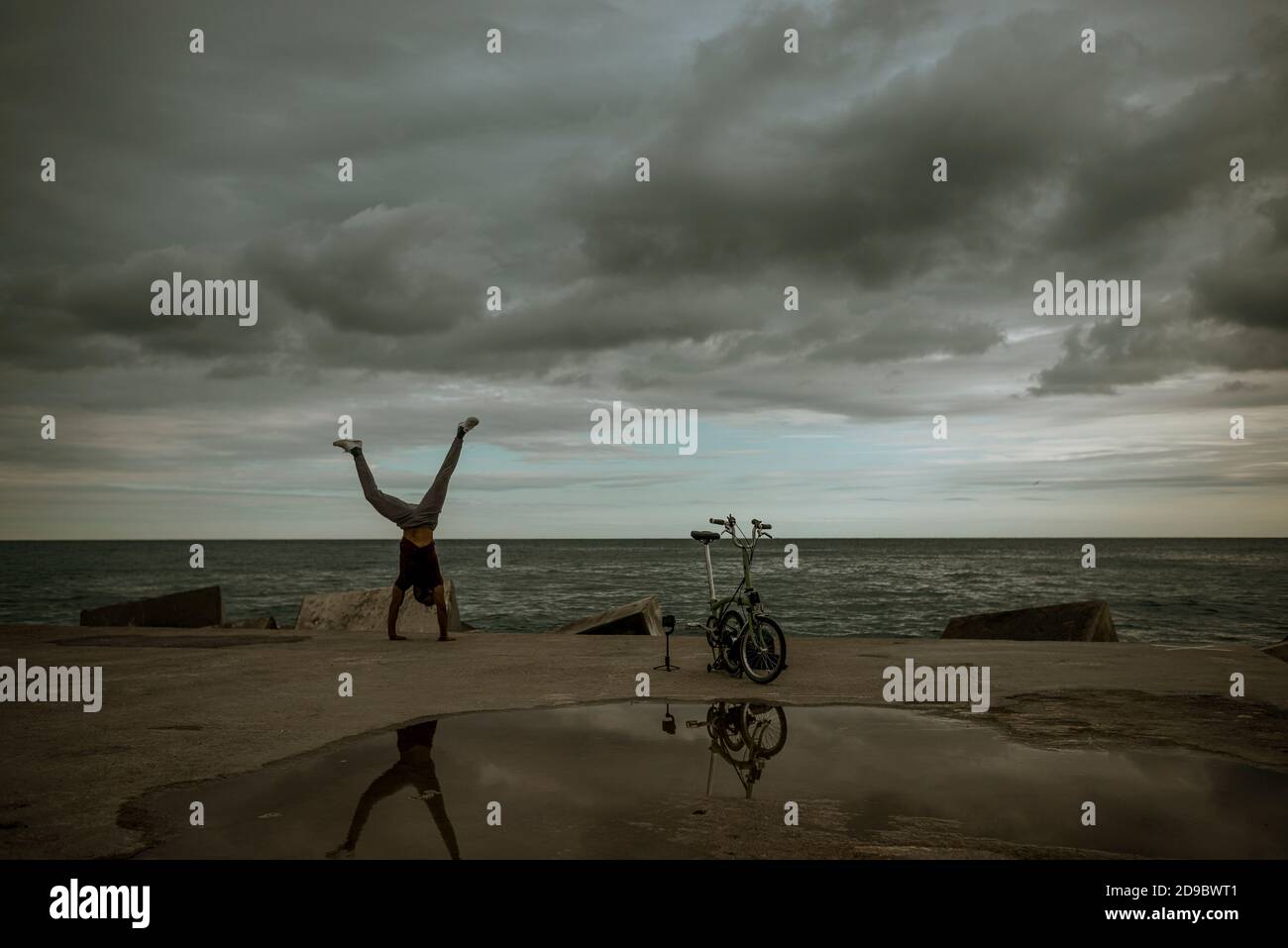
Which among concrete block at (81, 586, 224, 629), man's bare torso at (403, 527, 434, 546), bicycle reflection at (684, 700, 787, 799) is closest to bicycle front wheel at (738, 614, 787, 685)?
bicycle reflection at (684, 700, 787, 799)

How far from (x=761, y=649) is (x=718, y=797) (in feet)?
12.2

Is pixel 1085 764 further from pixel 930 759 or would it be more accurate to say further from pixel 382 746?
pixel 382 746

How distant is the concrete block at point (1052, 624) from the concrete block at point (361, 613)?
26.5 feet

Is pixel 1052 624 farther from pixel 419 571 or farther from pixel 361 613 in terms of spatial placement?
pixel 361 613

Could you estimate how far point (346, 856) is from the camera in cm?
371

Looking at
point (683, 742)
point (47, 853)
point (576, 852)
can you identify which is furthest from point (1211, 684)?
point (47, 853)

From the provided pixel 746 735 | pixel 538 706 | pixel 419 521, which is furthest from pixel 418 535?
pixel 746 735

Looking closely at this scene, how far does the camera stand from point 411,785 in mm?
4828

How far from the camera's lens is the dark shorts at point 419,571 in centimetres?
1154

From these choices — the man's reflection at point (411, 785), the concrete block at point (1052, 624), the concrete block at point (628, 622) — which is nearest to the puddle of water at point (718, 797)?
the man's reflection at point (411, 785)

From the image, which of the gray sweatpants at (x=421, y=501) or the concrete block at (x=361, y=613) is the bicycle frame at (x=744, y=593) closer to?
the gray sweatpants at (x=421, y=501)

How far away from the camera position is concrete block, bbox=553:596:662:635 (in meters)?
13.0

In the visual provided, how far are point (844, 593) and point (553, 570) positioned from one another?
34.4m

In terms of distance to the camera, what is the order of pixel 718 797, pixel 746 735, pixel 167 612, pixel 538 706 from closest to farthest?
pixel 718 797, pixel 746 735, pixel 538 706, pixel 167 612
